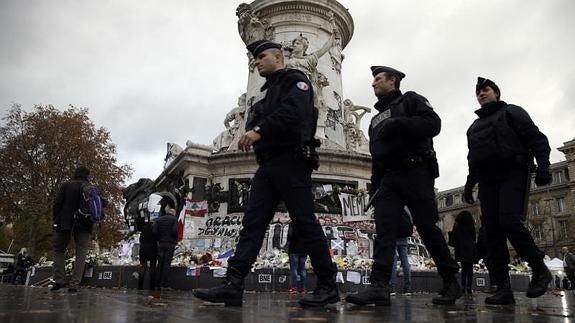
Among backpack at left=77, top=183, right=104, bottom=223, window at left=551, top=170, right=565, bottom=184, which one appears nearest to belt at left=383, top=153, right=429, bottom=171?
backpack at left=77, top=183, right=104, bottom=223

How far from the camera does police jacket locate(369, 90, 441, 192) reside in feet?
16.5

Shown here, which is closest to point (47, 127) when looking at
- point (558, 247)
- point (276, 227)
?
point (276, 227)

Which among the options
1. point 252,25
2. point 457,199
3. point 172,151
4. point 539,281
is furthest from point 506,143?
point 457,199

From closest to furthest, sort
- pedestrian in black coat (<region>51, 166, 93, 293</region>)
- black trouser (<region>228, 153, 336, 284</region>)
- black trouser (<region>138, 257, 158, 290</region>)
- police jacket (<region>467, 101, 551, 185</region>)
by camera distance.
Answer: black trouser (<region>228, 153, 336, 284</region>), police jacket (<region>467, 101, 551, 185</region>), pedestrian in black coat (<region>51, 166, 93, 293</region>), black trouser (<region>138, 257, 158, 290</region>)

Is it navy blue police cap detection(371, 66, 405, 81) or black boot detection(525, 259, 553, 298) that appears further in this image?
navy blue police cap detection(371, 66, 405, 81)

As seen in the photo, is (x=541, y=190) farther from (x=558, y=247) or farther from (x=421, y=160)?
(x=421, y=160)

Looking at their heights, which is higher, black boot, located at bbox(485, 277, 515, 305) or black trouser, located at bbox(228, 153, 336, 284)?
black trouser, located at bbox(228, 153, 336, 284)

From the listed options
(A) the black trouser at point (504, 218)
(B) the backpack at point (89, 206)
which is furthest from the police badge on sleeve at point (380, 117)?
(B) the backpack at point (89, 206)

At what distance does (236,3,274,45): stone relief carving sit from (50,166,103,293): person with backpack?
42.8 feet

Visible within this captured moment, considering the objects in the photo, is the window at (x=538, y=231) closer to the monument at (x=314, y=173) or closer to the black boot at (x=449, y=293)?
the monument at (x=314, y=173)

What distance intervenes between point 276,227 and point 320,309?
34.1 feet

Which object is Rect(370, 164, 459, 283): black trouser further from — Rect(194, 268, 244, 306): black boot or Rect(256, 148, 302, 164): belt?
Rect(194, 268, 244, 306): black boot

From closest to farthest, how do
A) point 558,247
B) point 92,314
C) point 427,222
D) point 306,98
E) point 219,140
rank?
point 92,314
point 306,98
point 427,222
point 219,140
point 558,247

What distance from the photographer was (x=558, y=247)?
53.8 metres
